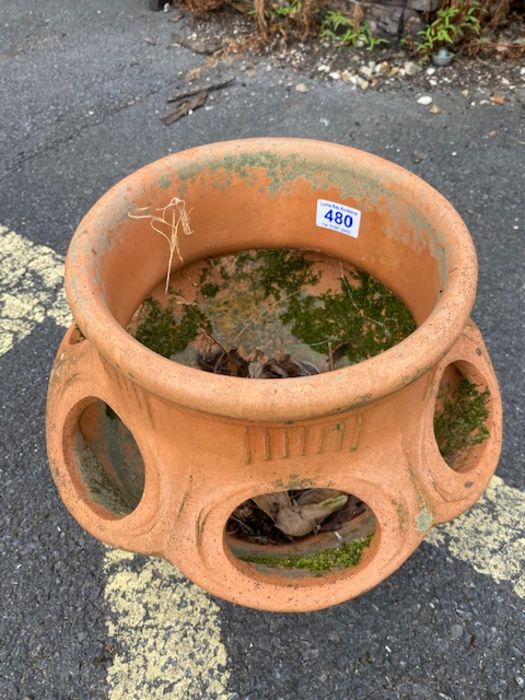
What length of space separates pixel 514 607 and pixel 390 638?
0.30 m

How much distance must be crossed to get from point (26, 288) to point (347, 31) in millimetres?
2145

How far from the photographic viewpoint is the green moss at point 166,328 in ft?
4.75

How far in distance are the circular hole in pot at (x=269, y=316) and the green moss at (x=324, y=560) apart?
17.0 inches

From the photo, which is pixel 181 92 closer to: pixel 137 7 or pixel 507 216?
pixel 137 7

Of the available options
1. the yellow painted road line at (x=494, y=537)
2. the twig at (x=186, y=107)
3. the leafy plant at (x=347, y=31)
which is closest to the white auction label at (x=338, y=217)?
the yellow painted road line at (x=494, y=537)

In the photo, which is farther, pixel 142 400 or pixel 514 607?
pixel 514 607

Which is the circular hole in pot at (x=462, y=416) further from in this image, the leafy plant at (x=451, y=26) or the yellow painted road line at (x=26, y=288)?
the leafy plant at (x=451, y=26)

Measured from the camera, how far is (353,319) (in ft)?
4.99

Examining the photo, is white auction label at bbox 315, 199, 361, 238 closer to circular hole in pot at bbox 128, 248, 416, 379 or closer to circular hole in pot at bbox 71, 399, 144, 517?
circular hole in pot at bbox 128, 248, 416, 379

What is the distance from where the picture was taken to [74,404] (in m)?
1.22

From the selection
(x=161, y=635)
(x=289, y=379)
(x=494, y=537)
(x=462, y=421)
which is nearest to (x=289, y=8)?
(x=462, y=421)

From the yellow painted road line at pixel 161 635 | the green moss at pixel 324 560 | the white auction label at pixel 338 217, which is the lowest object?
the yellow painted road line at pixel 161 635

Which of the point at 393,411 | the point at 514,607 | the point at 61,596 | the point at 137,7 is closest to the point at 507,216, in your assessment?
the point at 514,607

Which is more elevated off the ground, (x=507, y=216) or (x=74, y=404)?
(x=74, y=404)
